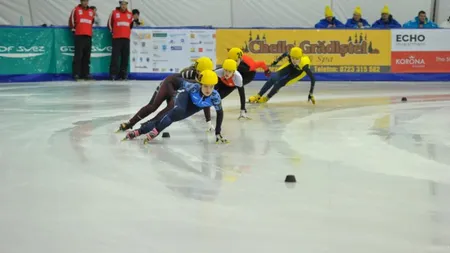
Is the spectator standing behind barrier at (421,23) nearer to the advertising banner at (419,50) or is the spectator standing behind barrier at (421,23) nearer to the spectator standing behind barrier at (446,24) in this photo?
the advertising banner at (419,50)

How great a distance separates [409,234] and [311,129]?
5.68 meters

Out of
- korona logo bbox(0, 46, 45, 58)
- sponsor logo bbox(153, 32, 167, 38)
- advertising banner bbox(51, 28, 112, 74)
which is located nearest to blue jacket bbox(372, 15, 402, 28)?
sponsor logo bbox(153, 32, 167, 38)

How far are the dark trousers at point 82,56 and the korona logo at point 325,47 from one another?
3953 millimetres

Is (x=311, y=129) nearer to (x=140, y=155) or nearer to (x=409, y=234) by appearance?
(x=140, y=155)

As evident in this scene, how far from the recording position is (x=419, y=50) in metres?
20.7

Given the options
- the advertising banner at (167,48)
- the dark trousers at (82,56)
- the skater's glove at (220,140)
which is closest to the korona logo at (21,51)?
the dark trousers at (82,56)

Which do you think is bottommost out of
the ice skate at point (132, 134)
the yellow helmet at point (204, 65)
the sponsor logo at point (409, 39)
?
Answer: the ice skate at point (132, 134)

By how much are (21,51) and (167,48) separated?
3.64 m

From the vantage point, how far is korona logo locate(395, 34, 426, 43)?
20688 millimetres

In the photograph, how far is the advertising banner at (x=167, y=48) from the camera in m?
20.5

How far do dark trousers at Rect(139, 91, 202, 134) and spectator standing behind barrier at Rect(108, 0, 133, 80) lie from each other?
1141cm

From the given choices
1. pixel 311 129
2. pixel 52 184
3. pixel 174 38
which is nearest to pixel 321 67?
pixel 174 38

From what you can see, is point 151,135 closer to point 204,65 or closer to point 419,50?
point 204,65

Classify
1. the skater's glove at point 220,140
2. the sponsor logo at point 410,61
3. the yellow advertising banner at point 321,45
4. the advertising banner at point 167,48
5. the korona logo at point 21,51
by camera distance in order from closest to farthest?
the skater's glove at point 220,140 < the korona logo at point 21,51 < the advertising banner at point 167,48 < the yellow advertising banner at point 321,45 < the sponsor logo at point 410,61
